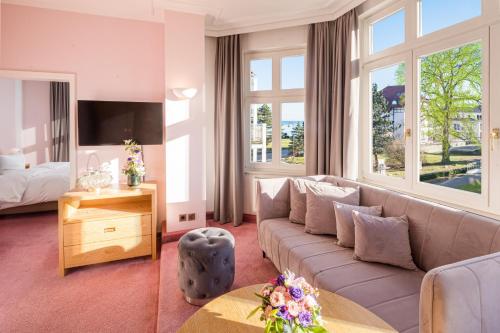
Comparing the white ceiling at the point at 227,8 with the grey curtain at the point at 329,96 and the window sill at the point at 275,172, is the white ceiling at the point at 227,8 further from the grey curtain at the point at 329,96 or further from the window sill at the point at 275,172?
the window sill at the point at 275,172

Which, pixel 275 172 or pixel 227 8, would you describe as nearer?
pixel 227 8

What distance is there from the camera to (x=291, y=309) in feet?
2.99

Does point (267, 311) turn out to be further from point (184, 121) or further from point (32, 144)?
point (32, 144)

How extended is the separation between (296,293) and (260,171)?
3.15 meters

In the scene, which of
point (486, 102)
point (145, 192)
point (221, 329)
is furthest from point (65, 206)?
point (486, 102)

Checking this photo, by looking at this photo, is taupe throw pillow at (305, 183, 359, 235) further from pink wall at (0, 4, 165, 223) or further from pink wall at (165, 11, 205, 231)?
pink wall at (0, 4, 165, 223)

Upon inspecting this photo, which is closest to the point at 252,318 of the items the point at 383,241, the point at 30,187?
the point at 383,241

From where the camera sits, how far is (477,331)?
3.51ft

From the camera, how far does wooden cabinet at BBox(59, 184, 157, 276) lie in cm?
268

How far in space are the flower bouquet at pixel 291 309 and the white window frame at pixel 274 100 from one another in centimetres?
295

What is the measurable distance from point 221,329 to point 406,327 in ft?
2.75

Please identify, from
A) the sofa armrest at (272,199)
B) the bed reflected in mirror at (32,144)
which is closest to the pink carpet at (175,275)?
the sofa armrest at (272,199)

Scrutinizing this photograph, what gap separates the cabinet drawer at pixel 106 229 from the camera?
2.69 meters

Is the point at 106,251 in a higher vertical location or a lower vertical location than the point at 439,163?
lower
